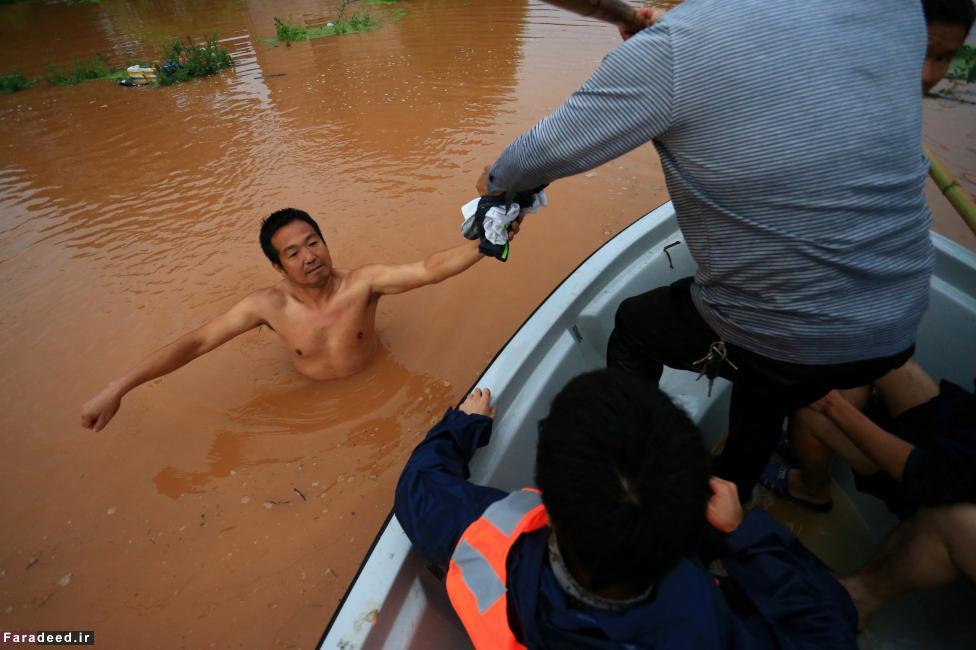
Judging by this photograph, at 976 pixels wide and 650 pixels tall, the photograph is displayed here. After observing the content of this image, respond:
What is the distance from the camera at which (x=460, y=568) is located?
111 cm

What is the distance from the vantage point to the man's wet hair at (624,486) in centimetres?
78

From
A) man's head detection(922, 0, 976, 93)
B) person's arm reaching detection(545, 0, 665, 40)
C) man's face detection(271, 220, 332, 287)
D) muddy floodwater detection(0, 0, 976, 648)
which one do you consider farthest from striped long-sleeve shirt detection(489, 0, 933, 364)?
muddy floodwater detection(0, 0, 976, 648)

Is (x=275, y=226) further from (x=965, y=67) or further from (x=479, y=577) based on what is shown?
(x=965, y=67)

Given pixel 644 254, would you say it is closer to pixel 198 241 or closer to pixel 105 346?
pixel 105 346

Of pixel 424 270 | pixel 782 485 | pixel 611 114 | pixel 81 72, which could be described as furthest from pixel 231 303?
pixel 81 72

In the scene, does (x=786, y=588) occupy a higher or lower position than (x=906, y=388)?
higher

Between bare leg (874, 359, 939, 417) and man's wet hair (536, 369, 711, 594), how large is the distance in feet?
4.78

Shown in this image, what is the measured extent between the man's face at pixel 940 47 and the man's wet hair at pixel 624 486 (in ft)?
5.28

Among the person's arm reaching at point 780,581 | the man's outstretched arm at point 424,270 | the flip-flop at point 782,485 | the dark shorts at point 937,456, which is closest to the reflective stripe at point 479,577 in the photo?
the person's arm reaching at point 780,581

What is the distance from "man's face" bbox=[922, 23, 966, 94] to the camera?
1.63 meters

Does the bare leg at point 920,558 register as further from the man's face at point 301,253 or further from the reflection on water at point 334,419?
the man's face at point 301,253

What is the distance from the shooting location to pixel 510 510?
3.82 ft

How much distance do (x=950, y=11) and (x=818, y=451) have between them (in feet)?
4.99

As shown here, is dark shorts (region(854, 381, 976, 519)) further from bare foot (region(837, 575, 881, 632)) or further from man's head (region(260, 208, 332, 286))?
man's head (region(260, 208, 332, 286))
